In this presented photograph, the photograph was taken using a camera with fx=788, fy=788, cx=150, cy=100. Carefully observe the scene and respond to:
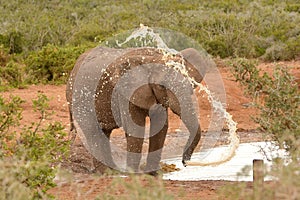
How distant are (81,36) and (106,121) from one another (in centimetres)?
1823

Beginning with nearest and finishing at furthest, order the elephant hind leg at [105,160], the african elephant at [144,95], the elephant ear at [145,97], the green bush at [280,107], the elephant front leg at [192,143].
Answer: the green bush at [280,107] < the elephant front leg at [192,143] < the african elephant at [144,95] < the elephant ear at [145,97] < the elephant hind leg at [105,160]

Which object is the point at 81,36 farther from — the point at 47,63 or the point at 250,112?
the point at 250,112

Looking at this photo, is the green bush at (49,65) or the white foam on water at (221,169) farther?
the green bush at (49,65)

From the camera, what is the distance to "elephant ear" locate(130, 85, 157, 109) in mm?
8172

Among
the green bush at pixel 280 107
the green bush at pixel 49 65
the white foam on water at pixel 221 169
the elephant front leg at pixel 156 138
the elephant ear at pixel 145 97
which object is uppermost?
the green bush at pixel 280 107

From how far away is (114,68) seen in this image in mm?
8523

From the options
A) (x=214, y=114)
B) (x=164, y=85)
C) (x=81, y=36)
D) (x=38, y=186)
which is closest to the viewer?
(x=38, y=186)

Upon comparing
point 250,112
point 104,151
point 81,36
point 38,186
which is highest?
point 38,186

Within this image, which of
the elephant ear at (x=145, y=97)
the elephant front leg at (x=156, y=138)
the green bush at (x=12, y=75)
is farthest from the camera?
the green bush at (x=12, y=75)

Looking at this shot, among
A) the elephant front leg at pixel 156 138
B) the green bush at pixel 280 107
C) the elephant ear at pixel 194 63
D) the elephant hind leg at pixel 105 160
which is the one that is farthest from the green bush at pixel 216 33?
the green bush at pixel 280 107

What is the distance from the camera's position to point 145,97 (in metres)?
8.17

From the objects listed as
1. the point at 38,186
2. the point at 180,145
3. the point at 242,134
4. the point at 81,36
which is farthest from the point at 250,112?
the point at 81,36

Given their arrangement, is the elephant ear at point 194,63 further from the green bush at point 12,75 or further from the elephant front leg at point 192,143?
the green bush at point 12,75

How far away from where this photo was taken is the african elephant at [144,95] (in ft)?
25.7
